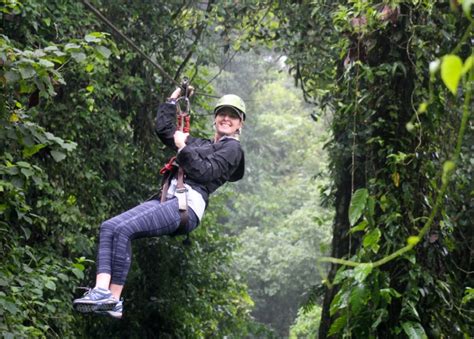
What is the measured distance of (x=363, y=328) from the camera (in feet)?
12.9

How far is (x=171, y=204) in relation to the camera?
3.57 m

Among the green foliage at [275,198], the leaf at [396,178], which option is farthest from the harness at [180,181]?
the green foliage at [275,198]

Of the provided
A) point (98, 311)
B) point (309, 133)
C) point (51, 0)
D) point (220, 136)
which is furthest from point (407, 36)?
point (309, 133)

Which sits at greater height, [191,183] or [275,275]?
[275,275]

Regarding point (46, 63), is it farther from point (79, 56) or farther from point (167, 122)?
A: point (167, 122)

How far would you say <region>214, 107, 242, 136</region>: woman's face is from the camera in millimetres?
3934

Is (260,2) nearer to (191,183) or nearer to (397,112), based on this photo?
(397,112)

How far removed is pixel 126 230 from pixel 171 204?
300 mm

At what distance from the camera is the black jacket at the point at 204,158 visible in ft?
11.7

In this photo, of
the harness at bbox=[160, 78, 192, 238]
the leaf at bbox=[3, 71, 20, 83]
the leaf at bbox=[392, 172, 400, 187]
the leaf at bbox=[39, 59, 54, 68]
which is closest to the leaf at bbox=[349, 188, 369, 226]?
the leaf at bbox=[392, 172, 400, 187]

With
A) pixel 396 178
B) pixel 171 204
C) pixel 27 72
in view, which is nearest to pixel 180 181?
pixel 171 204

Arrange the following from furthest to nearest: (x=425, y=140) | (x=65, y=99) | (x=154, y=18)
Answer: (x=154, y=18) → (x=65, y=99) → (x=425, y=140)

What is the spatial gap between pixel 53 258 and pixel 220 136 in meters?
2.20

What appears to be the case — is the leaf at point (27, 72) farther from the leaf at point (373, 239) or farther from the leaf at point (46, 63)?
the leaf at point (373, 239)
